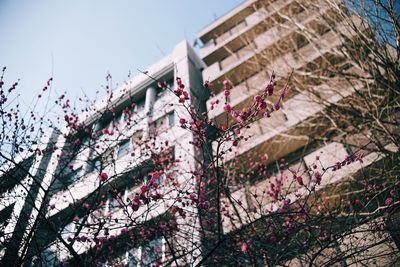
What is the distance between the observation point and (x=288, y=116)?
1124 cm

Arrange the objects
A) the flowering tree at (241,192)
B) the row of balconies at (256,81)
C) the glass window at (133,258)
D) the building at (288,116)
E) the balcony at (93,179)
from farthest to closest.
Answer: the row of balconies at (256,81) < the balcony at (93,179) < the glass window at (133,258) < the building at (288,116) < the flowering tree at (241,192)

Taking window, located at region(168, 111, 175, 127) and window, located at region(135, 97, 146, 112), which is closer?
window, located at region(168, 111, 175, 127)

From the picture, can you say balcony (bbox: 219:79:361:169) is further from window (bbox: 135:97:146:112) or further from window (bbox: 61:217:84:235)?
window (bbox: 135:97:146:112)

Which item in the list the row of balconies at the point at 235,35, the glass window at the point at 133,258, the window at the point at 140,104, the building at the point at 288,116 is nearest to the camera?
the building at the point at 288,116

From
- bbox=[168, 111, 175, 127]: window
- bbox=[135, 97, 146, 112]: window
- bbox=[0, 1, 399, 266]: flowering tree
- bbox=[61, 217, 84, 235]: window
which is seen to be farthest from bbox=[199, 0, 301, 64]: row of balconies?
bbox=[61, 217, 84, 235]: window

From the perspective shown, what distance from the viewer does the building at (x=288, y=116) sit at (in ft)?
20.9

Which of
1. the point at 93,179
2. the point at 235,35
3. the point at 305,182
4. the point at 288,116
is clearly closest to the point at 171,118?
the point at 93,179

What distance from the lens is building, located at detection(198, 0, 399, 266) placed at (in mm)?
6364

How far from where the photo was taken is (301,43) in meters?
14.5

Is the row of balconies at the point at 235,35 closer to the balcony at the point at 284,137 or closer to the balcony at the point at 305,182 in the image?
the balcony at the point at 284,137

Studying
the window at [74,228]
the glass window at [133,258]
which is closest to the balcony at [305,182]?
the glass window at [133,258]

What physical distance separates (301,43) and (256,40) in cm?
279

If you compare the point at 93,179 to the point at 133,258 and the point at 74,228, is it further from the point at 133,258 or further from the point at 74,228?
the point at 133,258

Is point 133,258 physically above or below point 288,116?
below
